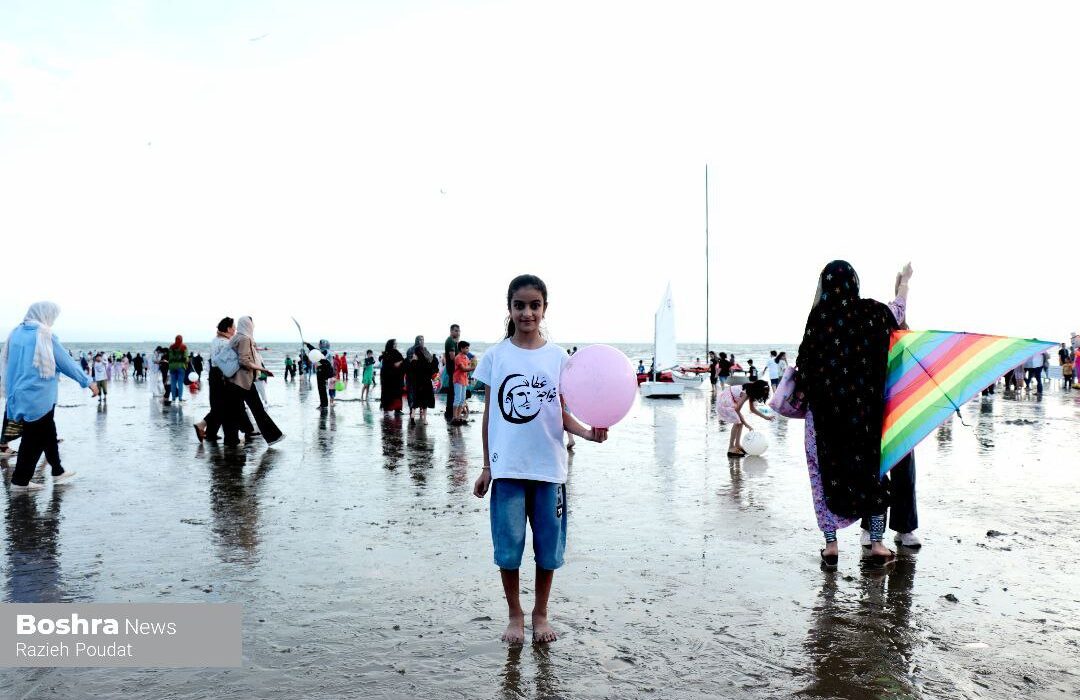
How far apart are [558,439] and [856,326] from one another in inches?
102

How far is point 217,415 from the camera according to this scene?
39.2 ft

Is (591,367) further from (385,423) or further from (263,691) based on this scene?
(385,423)

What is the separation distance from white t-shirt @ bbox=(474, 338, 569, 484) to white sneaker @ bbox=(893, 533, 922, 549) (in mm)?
3215

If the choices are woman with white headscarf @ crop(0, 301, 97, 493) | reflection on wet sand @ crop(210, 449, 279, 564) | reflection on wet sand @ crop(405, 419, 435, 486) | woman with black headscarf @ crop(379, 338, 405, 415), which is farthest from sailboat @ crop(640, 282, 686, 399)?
woman with white headscarf @ crop(0, 301, 97, 493)

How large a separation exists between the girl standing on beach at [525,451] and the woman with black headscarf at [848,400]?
2.25 metres

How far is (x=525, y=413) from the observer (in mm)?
3820

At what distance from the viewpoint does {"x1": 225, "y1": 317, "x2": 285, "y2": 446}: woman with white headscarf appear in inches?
448

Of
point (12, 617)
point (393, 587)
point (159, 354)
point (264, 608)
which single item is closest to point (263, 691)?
point (264, 608)

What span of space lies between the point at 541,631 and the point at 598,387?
1.25 m

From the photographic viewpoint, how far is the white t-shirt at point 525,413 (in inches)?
149

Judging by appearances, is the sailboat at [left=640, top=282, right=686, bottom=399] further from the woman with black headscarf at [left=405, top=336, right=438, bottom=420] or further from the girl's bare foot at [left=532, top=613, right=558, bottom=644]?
the girl's bare foot at [left=532, top=613, right=558, bottom=644]

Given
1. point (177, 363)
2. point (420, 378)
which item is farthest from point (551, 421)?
point (177, 363)

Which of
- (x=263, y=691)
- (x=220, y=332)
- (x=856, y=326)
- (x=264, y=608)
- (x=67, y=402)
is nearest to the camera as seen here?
(x=263, y=691)

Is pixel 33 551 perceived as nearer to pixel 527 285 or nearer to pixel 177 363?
pixel 527 285
